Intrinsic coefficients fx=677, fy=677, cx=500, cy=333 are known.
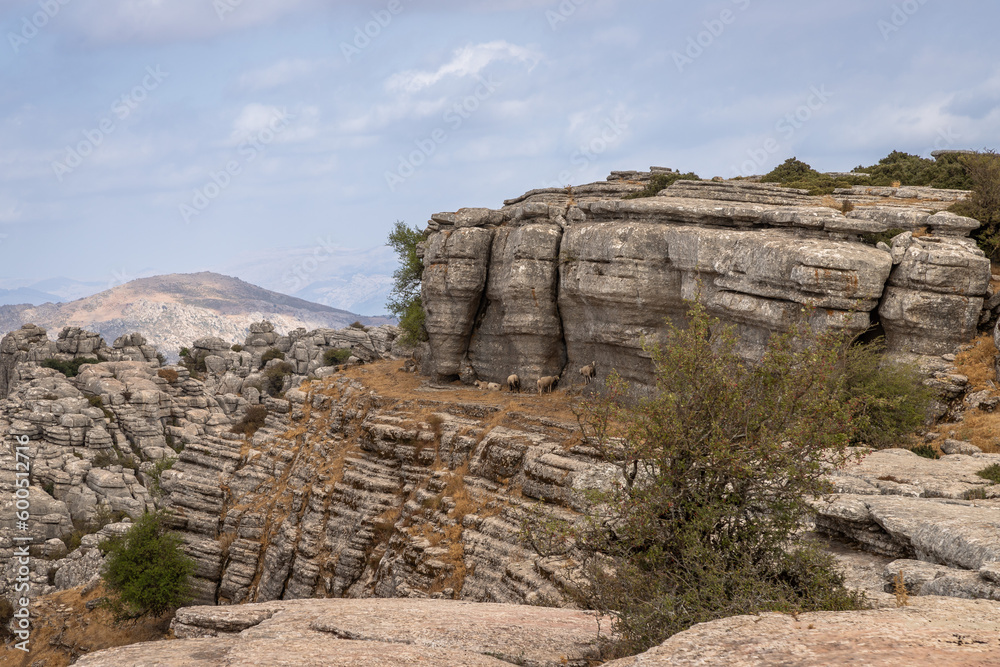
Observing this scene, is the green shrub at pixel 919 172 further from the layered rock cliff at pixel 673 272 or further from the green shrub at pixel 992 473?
the green shrub at pixel 992 473

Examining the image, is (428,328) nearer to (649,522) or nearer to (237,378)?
(649,522)

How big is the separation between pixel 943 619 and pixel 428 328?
3254 centimetres

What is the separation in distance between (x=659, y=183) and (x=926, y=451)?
75.1 ft

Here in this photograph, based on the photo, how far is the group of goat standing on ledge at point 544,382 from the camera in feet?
112

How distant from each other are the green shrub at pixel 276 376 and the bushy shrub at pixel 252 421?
4504 centimetres

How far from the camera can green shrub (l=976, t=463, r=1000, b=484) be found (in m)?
16.6

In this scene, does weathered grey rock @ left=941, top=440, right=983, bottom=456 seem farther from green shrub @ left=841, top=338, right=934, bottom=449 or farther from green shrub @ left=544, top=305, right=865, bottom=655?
green shrub @ left=544, top=305, right=865, bottom=655

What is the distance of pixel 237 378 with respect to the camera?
9631cm

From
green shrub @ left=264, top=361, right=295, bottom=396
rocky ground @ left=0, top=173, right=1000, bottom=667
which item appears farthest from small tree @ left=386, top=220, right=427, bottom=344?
green shrub @ left=264, top=361, right=295, bottom=396

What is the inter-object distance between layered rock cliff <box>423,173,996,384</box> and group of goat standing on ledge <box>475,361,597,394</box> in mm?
434

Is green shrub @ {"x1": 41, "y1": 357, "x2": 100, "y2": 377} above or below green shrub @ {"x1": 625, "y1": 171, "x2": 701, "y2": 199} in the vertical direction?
below

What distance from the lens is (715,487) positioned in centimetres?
1138

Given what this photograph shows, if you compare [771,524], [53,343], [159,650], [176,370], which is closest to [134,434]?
[176,370]

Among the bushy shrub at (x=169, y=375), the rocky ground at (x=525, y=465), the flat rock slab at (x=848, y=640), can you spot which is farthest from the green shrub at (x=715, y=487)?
the bushy shrub at (x=169, y=375)
